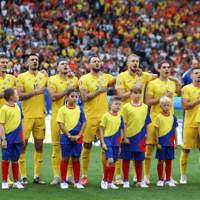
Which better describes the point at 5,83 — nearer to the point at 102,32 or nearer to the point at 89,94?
the point at 89,94

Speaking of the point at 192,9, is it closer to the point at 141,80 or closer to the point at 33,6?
the point at 33,6

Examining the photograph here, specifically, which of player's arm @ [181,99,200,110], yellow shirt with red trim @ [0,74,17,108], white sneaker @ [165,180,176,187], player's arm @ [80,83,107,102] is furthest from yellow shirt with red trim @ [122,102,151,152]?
yellow shirt with red trim @ [0,74,17,108]

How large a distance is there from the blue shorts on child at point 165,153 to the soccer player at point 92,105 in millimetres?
941

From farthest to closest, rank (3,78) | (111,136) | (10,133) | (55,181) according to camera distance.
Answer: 1. (3,78)
2. (55,181)
3. (111,136)
4. (10,133)

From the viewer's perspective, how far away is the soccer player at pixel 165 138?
6254 millimetres

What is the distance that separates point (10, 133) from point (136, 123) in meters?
2.01

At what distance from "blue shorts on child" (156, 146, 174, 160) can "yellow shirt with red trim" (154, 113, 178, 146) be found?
0.09 metres

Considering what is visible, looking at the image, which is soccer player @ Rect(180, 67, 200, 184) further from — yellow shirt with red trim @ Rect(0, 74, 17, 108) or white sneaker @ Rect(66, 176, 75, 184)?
yellow shirt with red trim @ Rect(0, 74, 17, 108)

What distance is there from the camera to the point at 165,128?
6328mm

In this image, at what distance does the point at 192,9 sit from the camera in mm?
26344

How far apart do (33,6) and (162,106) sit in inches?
696

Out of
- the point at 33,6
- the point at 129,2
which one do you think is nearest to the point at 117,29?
the point at 129,2

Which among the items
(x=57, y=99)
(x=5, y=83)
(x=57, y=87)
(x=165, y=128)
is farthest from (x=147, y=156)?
(x=5, y=83)

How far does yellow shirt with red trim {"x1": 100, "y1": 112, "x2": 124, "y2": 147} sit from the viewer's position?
595cm
